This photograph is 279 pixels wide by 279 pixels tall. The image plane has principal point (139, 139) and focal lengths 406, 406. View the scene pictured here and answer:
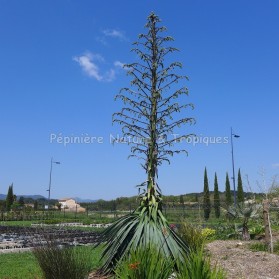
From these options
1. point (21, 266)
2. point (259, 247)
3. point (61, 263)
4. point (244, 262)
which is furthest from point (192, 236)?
point (61, 263)

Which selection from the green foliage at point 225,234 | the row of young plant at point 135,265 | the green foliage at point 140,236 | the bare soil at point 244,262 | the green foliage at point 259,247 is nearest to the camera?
the row of young plant at point 135,265

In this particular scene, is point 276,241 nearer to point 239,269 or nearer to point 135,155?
point 239,269

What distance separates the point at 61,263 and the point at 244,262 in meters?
5.45

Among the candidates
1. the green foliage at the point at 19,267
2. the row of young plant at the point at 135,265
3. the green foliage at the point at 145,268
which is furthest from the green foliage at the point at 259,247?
the green foliage at the point at 145,268

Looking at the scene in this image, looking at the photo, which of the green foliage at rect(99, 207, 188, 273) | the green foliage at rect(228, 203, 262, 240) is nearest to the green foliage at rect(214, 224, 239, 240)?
the green foliage at rect(228, 203, 262, 240)

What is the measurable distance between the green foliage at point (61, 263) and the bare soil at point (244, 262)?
9.65ft

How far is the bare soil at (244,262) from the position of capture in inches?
321

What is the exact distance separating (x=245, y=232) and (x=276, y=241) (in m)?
1.52

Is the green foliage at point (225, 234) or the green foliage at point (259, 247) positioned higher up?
the green foliage at point (225, 234)

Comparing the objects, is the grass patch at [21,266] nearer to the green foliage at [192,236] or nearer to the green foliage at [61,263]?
the green foliage at [61,263]

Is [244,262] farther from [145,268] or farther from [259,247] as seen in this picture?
[145,268]

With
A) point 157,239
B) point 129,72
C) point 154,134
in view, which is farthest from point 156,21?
point 157,239

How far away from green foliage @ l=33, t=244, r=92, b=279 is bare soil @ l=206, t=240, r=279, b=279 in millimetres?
2942

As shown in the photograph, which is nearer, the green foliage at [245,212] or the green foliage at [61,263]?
the green foliage at [61,263]
